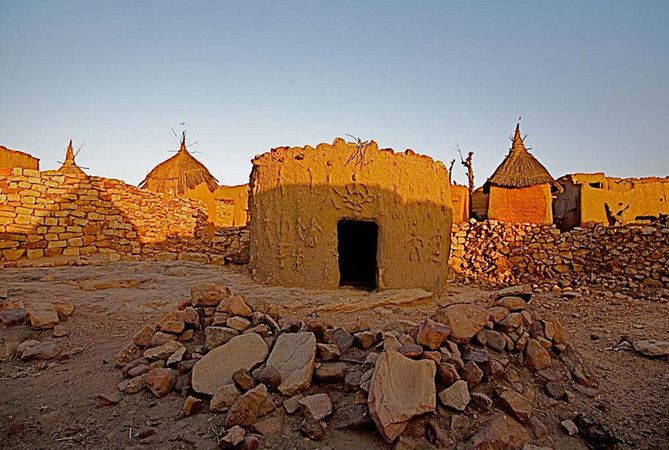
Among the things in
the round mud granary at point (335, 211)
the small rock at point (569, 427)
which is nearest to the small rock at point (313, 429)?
the small rock at point (569, 427)

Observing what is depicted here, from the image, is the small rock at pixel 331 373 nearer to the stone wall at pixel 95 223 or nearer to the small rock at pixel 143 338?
the small rock at pixel 143 338

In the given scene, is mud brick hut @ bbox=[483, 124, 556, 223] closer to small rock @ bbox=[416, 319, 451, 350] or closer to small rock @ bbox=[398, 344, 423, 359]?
small rock @ bbox=[416, 319, 451, 350]

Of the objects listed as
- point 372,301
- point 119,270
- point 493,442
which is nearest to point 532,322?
point 493,442

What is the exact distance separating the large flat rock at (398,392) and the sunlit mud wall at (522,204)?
11708 mm

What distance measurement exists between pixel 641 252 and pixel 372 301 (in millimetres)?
6881

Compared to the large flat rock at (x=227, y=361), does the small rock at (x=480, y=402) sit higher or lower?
lower

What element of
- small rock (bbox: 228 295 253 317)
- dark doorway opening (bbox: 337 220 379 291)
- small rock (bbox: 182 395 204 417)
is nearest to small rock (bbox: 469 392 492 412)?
small rock (bbox: 182 395 204 417)

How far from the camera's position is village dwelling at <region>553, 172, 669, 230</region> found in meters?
14.3

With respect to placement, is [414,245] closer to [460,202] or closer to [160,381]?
[160,381]

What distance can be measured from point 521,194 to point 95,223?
499 inches

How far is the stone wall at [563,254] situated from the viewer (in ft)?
28.1

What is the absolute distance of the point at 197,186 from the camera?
51.9ft

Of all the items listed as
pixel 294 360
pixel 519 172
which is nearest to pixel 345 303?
pixel 294 360

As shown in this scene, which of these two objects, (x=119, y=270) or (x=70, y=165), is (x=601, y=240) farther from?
(x=70, y=165)
